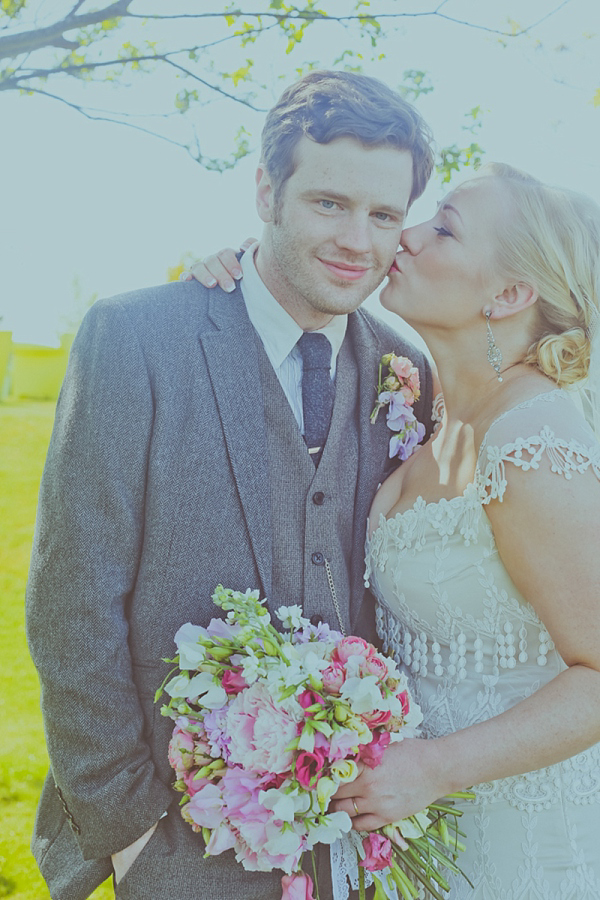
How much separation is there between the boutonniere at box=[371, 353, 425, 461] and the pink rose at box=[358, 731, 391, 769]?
98cm

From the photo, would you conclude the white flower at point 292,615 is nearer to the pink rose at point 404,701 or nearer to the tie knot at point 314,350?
the pink rose at point 404,701

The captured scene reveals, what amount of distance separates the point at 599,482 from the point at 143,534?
1.12 meters

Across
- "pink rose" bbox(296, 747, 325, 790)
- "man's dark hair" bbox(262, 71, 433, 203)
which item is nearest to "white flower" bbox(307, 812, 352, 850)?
"pink rose" bbox(296, 747, 325, 790)

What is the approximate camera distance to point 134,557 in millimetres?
2105

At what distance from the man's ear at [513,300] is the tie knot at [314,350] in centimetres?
47

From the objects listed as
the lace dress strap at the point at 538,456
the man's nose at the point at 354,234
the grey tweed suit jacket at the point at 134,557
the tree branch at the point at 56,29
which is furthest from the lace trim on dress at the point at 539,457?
the tree branch at the point at 56,29

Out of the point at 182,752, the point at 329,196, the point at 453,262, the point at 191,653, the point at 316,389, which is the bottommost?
the point at 182,752

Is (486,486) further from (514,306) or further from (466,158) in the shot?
(466,158)

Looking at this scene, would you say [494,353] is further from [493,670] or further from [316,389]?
[493,670]

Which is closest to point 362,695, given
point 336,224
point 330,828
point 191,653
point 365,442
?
point 330,828

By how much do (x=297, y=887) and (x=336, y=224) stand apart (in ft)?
5.53

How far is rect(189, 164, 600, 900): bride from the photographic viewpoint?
1.90 meters

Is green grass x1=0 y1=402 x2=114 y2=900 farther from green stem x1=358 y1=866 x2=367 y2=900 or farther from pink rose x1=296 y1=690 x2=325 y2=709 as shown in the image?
pink rose x1=296 y1=690 x2=325 y2=709

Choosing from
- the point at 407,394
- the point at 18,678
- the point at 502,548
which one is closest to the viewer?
the point at 502,548
